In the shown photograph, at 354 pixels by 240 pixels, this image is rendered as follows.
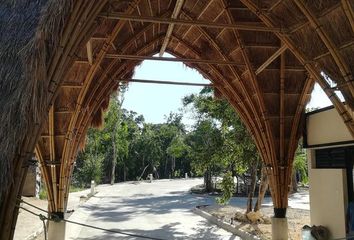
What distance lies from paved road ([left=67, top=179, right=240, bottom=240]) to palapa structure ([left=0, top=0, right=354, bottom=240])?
3429 mm

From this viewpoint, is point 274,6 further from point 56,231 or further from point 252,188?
point 252,188

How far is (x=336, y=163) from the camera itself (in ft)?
23.1

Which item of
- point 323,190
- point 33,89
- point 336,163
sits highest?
point 33,89

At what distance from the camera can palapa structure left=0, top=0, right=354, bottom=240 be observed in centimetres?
326

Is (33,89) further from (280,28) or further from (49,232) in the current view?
(49,232)

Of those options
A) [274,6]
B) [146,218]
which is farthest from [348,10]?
[146,218]

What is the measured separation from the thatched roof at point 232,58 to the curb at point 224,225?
7.58 ft

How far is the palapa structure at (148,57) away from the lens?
10.7 ft

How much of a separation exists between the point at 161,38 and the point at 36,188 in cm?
1097

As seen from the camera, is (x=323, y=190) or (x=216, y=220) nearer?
(x=323, y=190)

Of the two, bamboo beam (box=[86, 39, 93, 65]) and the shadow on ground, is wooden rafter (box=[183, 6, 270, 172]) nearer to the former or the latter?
bamboo beam (box=[86, 39, 93, 65])

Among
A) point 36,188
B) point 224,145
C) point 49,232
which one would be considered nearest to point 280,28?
point 49,232

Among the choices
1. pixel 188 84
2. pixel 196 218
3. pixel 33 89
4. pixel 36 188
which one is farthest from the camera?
pixel 36 188

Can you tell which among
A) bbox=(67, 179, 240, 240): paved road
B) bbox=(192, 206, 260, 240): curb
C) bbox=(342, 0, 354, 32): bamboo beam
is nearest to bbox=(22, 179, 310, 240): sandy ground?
bbox=(67, 179, 240, 240): paved road
